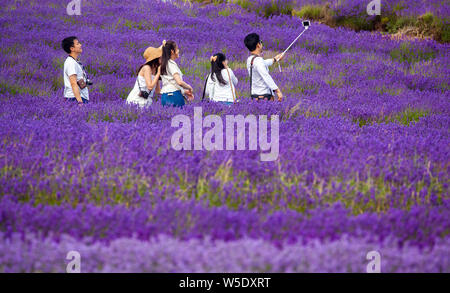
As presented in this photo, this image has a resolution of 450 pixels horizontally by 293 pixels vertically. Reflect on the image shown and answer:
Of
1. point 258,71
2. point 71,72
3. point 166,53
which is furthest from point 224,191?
point 71,72

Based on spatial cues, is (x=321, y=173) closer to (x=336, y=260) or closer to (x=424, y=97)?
(x=336, y=260)

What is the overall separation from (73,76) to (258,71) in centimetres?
262

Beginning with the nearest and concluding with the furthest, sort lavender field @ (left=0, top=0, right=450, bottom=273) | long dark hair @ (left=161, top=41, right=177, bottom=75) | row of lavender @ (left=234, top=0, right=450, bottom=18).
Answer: lavender field @ (left=0, top=0, right=450, bottom=273)
long dark hair @ (left=161, top=41, right=177, bottom=75)
row of lavender @ (left=234, top=0, right=450, bottom=18)

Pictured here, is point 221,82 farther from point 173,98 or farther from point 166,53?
point 166,53

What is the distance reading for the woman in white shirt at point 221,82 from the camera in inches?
274

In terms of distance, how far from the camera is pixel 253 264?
2.72 metres

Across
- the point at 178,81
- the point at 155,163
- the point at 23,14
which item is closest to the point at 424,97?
the point at 178,81

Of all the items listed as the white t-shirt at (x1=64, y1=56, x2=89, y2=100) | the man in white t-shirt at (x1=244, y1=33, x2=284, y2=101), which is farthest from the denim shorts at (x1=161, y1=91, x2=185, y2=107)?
the white t-shirt at (x1=64, y1=56, x2=89, y2=100)

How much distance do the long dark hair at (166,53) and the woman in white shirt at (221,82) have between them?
1.99 feet

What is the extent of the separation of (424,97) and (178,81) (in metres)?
4.13

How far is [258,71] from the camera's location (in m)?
6.83

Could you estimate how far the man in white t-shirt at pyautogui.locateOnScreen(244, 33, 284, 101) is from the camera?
6.77 m

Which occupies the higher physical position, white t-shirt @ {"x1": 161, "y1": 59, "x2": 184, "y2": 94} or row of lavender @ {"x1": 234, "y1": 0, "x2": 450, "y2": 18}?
row of lavender @ {"x1": 234, "y1": 0, "x2": 450, "y2": 18}

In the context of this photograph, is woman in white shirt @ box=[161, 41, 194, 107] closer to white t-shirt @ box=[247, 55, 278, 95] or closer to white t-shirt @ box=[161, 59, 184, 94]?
white t-shirt @ box=[161, 59, 184, 94]
